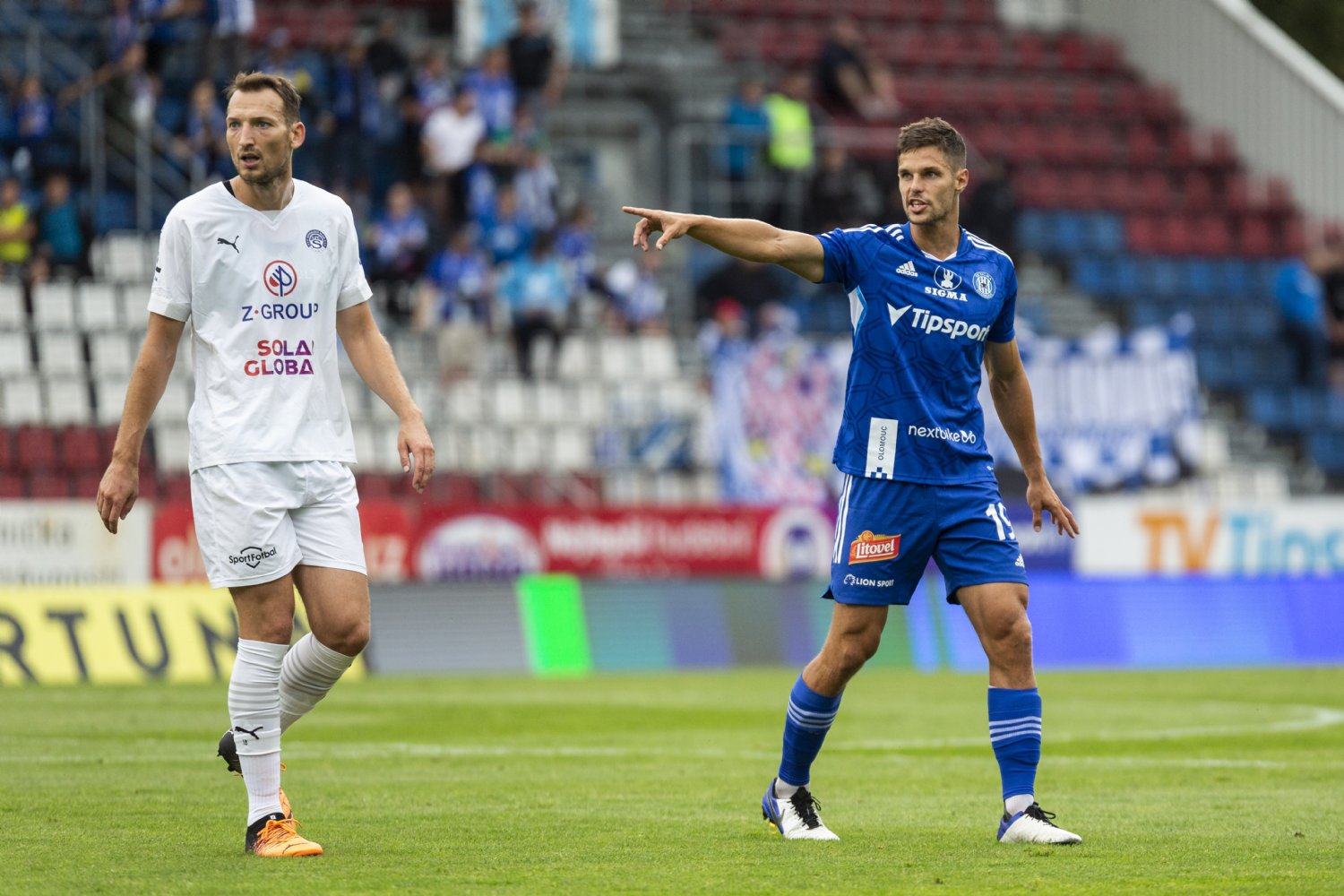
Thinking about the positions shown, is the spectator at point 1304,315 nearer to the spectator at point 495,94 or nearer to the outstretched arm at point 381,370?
the spectator at point 495,94

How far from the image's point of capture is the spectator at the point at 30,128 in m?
21.7

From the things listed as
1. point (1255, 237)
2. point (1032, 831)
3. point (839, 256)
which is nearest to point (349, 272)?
point (839, 256)

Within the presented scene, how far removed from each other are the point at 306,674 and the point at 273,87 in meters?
2.12

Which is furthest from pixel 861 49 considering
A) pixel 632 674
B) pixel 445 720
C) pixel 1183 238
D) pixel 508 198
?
pixel 445 720

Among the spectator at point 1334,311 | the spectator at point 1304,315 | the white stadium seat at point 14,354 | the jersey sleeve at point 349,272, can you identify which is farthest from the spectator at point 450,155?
the jersey sleeve at point 349,272

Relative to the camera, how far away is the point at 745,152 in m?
26.7

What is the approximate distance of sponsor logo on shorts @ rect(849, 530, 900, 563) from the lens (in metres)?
7.94

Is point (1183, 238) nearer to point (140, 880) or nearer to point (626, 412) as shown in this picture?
point (626, 412)

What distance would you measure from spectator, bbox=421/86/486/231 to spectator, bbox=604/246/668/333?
76.9 inches

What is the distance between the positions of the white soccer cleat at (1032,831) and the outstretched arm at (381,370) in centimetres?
244

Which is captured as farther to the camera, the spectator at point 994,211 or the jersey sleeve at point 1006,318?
the spectator at point 994,211

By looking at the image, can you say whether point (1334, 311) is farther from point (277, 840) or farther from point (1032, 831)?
point (277, 840)

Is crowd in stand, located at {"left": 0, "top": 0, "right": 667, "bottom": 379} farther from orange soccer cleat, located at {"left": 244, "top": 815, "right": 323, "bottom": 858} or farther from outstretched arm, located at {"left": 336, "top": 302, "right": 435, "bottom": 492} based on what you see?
orange soccer cleat, located at {"left": 244, "top": 815, "right": 323, "bottom": 858}

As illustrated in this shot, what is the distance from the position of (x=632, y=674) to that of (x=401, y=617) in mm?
2089
